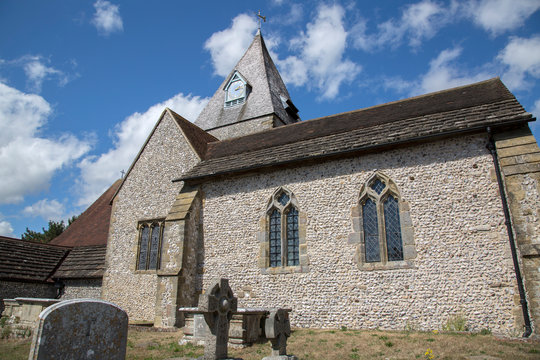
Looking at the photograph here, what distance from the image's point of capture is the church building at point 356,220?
9172mm

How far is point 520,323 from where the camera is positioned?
8.44 metres

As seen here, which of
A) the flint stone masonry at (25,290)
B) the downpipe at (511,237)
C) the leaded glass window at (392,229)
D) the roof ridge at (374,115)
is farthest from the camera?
the flint stone masonry at (25,290)

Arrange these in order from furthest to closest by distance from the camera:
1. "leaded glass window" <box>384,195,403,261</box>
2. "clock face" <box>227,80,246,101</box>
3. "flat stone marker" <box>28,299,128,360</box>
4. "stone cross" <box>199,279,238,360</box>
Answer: "clock face" <box>227,80,246,101</box>
"leaded glass window" <box>384,195,403,261</box>
"stone cross" <box>199,279,238,360</box>
"flat stone marker" <box>28,299,128,360</box>

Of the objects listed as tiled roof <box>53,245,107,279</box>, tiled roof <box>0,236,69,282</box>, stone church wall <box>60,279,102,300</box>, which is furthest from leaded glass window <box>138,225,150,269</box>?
tiled roof <box>0,236,69,282</box>

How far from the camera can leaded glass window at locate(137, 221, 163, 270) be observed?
14734mm

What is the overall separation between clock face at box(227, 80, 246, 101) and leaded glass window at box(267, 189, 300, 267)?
42.5ft

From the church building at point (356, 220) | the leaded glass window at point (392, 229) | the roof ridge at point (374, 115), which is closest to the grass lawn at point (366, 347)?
the church building at point (356, 220)

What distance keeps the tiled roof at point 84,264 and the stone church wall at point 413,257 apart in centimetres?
623

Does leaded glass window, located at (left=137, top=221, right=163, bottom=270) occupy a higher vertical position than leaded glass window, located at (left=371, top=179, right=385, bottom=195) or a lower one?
lower

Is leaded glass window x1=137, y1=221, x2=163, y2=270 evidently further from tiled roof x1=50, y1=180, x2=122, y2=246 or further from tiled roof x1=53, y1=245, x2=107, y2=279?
tiled roof x1=50, y1=180, x2=122, y2=246

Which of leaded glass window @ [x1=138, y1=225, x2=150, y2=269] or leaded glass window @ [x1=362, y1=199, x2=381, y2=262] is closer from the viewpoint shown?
leaded glass window @ [x1=362, y1=199, x2=381, y2=262]

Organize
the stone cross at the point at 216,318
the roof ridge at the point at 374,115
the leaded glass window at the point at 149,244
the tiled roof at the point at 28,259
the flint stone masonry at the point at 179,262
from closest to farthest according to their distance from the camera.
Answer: the stone cross at the point at 216,318
the roof ridge at the point at 374,115
the flint stone masonry at the point at 179,262
the leaded glass window at the point at 149,244
the tiled roof at the point at 28,259

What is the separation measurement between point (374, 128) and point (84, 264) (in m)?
14.0

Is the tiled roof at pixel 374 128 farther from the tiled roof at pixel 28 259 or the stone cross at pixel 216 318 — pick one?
the tiled roof at pixel 28 259
